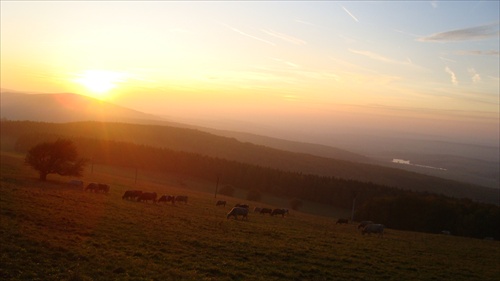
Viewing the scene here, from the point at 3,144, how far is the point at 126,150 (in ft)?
110

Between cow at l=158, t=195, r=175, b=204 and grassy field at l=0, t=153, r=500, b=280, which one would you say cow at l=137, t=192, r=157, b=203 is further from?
grassy field at l=0, t=153, r=500, b=280

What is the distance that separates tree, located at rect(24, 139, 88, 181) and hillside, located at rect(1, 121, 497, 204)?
95.5 m

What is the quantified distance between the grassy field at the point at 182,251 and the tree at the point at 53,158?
667 inches

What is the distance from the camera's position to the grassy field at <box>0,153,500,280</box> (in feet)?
54.9

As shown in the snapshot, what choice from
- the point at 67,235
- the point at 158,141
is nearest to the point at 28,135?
the point at 158,141

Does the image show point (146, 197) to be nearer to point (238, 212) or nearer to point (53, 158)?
point (238, 212)

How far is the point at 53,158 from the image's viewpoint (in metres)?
50.5

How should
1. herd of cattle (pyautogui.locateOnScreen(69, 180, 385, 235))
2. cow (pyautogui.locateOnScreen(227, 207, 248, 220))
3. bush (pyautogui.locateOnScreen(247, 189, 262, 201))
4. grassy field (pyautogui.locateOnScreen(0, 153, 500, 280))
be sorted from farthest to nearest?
bush (pyautogui.locateOnScreen(247, 189, 262, 201)) < cow (pyautogui.locateOnScreen(227, 207, 248, 220)) < herd of cattle (pyautogui.locateOnScreen(69, 180, 385, 235)) < grassy field (pyautogui.locateOnScreen(0, 153, 500, 280))

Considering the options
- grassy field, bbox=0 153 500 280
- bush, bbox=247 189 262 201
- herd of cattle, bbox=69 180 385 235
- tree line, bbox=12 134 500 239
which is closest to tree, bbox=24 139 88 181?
herd of cattle, bbox=69 180 385 235

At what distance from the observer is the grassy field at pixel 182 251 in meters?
16.7

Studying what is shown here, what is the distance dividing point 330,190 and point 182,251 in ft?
274

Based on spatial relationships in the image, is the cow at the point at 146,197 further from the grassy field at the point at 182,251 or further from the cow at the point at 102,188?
the grassy field at the point at 182,251

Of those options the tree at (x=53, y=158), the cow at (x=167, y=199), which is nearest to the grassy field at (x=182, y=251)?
the cow at (x=167, y=199)

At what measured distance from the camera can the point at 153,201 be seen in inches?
1775
